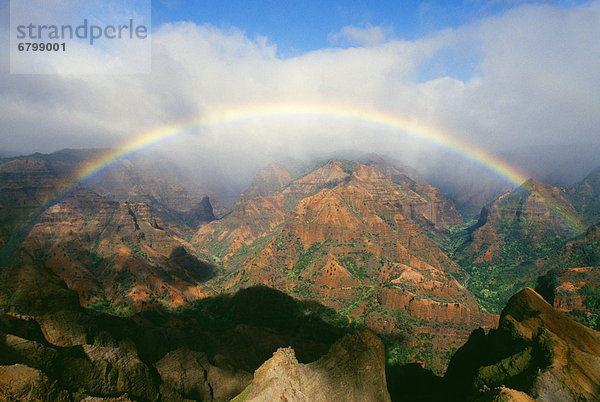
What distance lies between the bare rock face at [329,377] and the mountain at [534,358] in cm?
854

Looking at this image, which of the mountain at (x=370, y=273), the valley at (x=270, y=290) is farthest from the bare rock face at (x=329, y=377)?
the mountain at (x=370, y=273)

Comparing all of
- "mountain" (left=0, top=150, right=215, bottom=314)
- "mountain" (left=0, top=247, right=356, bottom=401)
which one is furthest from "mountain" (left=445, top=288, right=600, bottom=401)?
"mountain" (left=0, top=150, right=215, bottom=314)

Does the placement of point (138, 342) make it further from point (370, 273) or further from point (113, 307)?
point (370, 273)

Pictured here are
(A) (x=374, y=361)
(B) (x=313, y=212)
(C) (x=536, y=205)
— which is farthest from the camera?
(C) (x=536, y=205)

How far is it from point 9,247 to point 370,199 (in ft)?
432

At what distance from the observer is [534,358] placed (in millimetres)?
26047

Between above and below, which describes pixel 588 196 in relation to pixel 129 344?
above

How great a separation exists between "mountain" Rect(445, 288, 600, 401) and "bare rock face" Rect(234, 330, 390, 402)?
28.0ft

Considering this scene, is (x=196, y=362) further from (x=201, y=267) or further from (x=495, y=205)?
(x=495, y=205)

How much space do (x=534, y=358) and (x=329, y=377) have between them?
17629 mm

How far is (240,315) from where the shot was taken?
85438 mm

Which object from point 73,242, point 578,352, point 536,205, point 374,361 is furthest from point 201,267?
point 536,205

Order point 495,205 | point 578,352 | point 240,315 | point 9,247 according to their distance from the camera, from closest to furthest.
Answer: point 578,352, point 240,315, point 9,247, point 495,205

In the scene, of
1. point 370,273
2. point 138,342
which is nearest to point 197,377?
point 138,342
